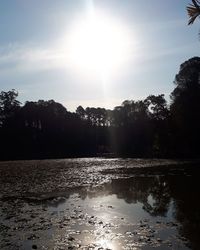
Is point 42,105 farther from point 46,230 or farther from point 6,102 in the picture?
point 46,230

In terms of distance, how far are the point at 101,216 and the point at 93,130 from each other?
121m

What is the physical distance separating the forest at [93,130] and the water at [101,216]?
5542 centimetres

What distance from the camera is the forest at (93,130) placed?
90375mm

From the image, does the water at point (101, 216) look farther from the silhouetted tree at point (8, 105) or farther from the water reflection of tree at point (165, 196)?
the silhouetted tree at point (8, 105)

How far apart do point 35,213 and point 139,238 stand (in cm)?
769

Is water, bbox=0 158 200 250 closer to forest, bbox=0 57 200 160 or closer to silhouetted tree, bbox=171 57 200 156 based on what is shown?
silhouetted tree, bbox=171 57 200 156

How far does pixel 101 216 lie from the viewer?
20.3 meters

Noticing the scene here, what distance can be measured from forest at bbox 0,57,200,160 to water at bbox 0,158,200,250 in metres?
55.4

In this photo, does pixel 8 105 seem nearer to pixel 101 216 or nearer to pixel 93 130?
pixel 93 130

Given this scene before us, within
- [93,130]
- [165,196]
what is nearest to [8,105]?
[93,130]

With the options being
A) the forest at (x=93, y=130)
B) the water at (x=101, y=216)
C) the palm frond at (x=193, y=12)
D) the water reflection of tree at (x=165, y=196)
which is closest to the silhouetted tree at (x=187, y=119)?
the forest at (x=93, y=130)

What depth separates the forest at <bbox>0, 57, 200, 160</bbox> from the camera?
90.4 m

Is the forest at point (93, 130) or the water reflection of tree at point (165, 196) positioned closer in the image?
the water reflection of tree at point (165, 196)

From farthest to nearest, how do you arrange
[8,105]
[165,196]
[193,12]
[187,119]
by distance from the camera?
[8,105] → [187,119] → [165,196] → [193,12]
